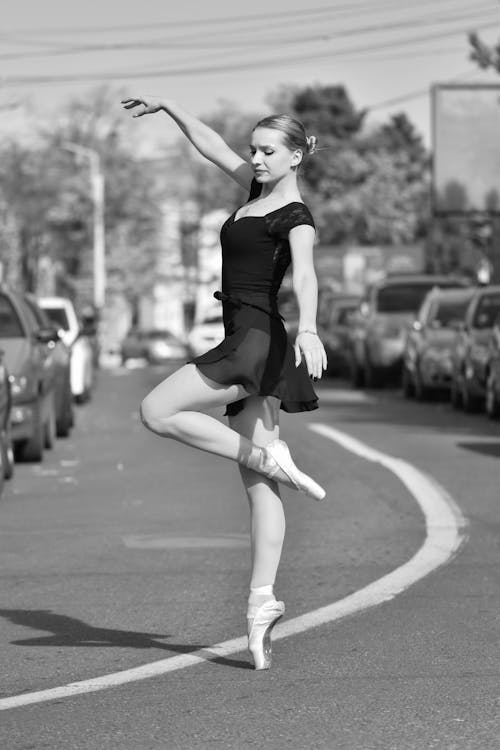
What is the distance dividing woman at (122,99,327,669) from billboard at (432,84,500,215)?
46199 millimetres

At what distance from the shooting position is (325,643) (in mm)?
7383

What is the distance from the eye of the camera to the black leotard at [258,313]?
6715mm

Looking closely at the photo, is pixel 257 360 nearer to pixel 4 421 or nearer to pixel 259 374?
pixel 259 374

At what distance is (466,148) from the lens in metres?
53.8

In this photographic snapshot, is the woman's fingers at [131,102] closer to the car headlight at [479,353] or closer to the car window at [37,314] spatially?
the car window at [37,314]

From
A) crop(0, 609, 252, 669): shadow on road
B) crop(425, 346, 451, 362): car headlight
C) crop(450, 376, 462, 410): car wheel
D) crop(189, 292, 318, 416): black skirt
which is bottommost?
crop(450, 376, 462, 410): car wheel

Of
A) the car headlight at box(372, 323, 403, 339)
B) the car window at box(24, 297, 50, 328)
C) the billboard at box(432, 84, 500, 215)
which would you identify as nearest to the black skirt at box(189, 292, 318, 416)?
the car window at box(24, 297, 50, 328)

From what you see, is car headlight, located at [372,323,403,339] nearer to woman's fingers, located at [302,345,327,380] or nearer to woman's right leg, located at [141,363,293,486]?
woman's right leg, located at [141,363,293,486]

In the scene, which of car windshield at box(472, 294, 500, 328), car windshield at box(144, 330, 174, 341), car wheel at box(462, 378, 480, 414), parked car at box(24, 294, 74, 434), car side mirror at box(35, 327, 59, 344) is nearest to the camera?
car side mirror at box(35, 327, 59, 344)

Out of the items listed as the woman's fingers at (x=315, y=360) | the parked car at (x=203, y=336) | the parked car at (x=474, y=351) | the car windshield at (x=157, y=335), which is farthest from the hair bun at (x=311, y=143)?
the car windshield at (x=157, y=335)

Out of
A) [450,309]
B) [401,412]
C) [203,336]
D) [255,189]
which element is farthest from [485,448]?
[203,336]

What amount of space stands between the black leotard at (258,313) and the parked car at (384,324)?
81.2 ft

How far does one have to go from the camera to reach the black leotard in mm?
6715

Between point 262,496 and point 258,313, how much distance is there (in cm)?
61
